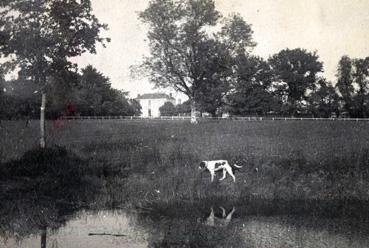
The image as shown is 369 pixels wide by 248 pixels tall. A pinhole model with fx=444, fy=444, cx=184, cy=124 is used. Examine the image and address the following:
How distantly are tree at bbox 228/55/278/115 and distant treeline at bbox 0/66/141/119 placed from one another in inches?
1169

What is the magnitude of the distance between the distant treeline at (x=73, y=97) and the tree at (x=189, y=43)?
10951 millimetres

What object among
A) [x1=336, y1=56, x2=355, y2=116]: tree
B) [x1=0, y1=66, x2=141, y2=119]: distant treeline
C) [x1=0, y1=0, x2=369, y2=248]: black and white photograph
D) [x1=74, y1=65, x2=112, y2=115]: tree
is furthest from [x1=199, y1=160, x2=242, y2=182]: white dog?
[x1=336, y1=56, x2=355, y2=116]: tree

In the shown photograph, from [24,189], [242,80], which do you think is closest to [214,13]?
[242,80]

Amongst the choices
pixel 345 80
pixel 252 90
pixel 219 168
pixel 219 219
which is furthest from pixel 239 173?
pixel 345 80

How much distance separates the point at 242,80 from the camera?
3669 inches

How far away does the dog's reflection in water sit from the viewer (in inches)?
447

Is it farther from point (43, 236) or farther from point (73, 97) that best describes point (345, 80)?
point (43, 236)

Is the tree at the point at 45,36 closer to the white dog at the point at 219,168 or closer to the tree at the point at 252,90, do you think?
the white dog at the point at 219,168

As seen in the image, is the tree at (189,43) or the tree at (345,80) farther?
the tree at (345,80)

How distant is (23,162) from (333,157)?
40.4ft

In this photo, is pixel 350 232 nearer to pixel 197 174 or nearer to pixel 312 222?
pixel 312 222

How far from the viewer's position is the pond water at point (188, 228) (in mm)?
9836

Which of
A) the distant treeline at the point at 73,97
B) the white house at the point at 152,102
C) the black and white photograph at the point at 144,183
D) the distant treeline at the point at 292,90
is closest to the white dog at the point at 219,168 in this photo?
the black and white photograph at the point at 144,183

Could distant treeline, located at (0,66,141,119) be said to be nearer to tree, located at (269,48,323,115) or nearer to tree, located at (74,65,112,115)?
tree, located at (74,65,112,115)
